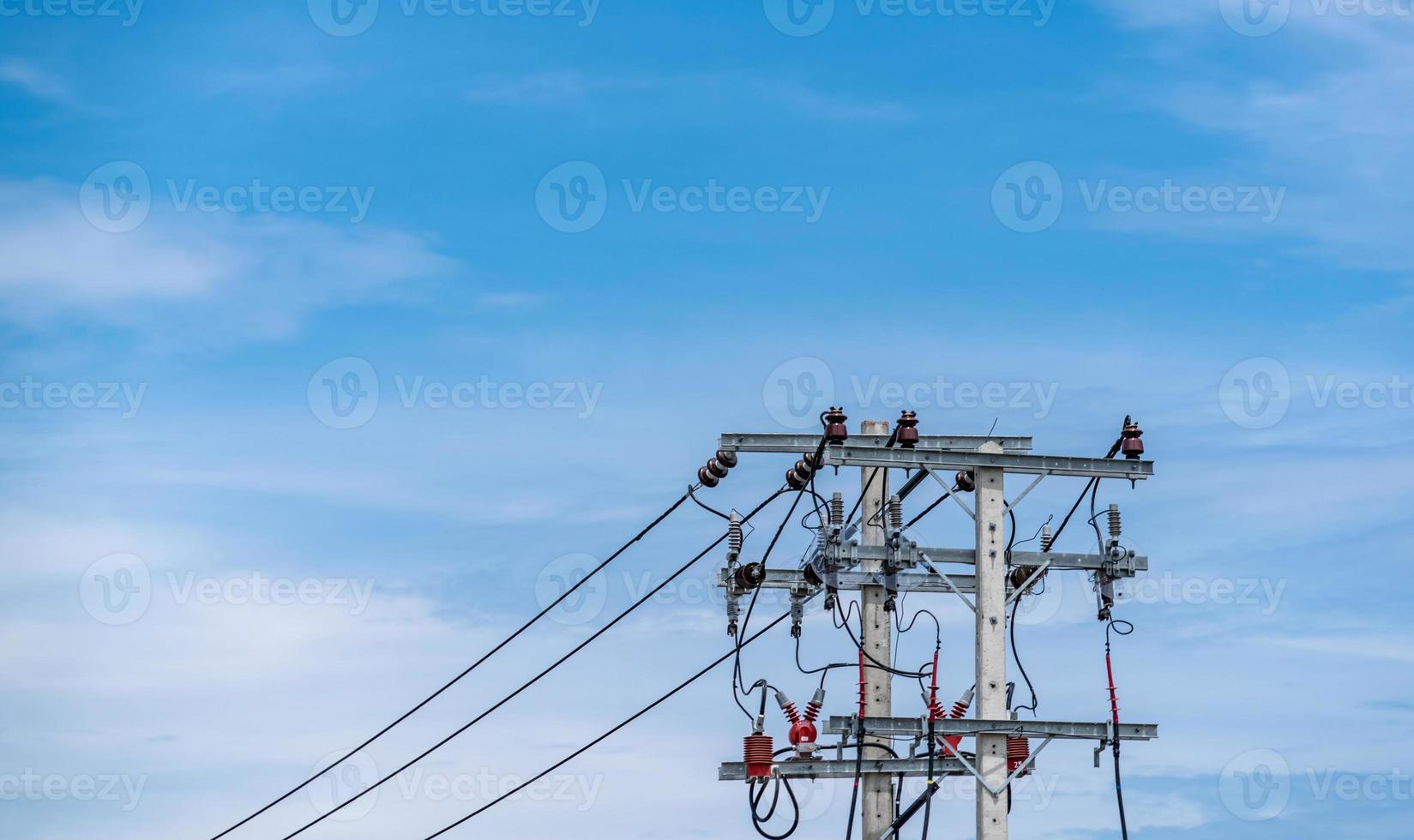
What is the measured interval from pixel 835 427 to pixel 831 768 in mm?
4217

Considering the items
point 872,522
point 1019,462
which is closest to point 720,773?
point 872,522

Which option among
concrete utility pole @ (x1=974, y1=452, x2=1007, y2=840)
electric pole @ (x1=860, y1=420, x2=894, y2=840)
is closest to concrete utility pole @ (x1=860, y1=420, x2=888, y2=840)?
electric pole @ (x1=860, y1=420, x2=894, y2=840)

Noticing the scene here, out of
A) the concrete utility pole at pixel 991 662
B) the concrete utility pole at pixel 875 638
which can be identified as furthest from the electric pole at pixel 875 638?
the concrete utility pole at pixel 991 662

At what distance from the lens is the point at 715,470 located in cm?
2667

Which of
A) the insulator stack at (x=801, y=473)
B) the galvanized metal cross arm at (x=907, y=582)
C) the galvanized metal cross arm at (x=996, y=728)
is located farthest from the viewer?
the insulator stack at (x=801, y=473)

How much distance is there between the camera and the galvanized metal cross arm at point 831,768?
78.4 feet

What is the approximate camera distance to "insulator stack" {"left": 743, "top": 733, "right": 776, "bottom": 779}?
24.2m

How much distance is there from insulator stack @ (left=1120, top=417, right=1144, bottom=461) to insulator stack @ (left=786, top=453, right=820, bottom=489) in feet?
12.1

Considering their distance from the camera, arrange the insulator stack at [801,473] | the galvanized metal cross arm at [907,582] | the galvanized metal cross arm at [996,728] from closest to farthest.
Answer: the galvanized metal cross arm at [996,728] → the galvanized metal cross arm at [907,582] → the insulator stack at [801,473]

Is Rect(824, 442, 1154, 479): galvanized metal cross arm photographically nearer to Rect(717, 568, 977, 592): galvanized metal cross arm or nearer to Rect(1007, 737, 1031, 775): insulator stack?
Rect(717, 568, 977, 592): galvanized metal cross arm

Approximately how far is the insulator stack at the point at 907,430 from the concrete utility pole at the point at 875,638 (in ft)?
2.19

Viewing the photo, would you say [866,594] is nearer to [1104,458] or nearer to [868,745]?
[868,745]

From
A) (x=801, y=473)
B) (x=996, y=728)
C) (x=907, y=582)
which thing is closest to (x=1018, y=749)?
(x=996, y=728)

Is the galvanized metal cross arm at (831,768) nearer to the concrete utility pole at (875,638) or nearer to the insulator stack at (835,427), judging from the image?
the concrete utility pole at (875,638)
